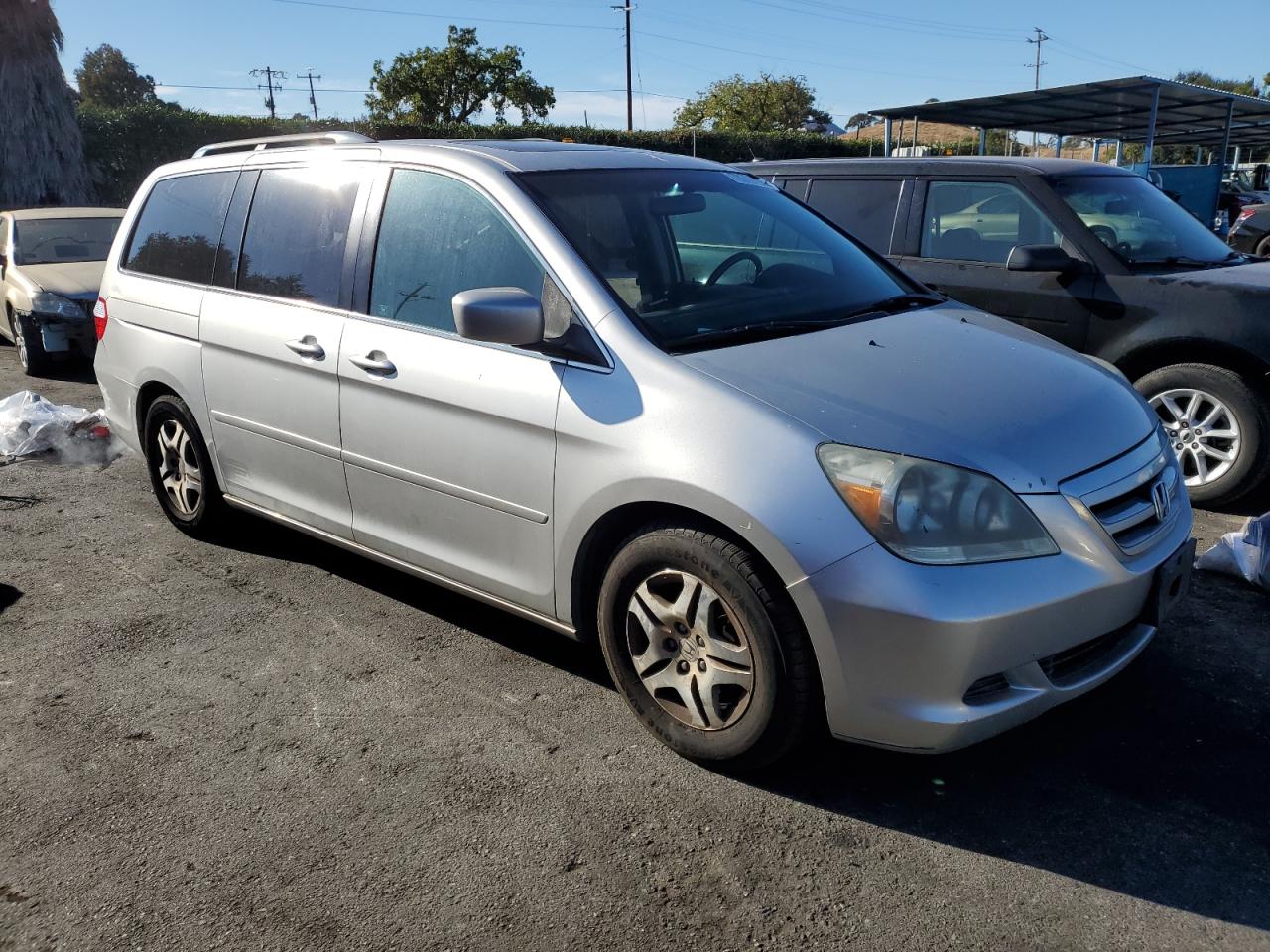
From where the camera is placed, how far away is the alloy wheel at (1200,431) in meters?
5.20

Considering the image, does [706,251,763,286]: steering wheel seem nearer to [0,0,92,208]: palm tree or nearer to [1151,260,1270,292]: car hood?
[1151,260,1270,292]: car hood

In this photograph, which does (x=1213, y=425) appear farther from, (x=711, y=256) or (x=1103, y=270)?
(x=711, y=256)

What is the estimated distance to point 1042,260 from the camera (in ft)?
18.3

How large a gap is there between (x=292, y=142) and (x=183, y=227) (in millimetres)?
672

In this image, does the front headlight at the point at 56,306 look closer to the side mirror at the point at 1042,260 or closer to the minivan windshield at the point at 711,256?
the minivan windshield at the point at 711,256

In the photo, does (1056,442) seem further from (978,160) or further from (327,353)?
(978,160)

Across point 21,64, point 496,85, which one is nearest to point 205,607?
point 21,64

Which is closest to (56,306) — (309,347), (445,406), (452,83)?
(309,347)

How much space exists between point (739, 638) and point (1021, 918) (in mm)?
932

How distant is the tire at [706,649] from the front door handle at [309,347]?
4.88ft

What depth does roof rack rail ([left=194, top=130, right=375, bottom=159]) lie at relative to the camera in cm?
423

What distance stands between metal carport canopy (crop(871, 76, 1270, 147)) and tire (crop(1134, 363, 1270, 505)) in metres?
7.96

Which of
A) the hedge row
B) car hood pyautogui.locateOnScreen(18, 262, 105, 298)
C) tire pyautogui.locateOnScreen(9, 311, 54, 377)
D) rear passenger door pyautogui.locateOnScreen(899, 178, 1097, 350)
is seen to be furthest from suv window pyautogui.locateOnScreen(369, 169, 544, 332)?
the hedge row

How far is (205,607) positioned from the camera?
4.27 metres
